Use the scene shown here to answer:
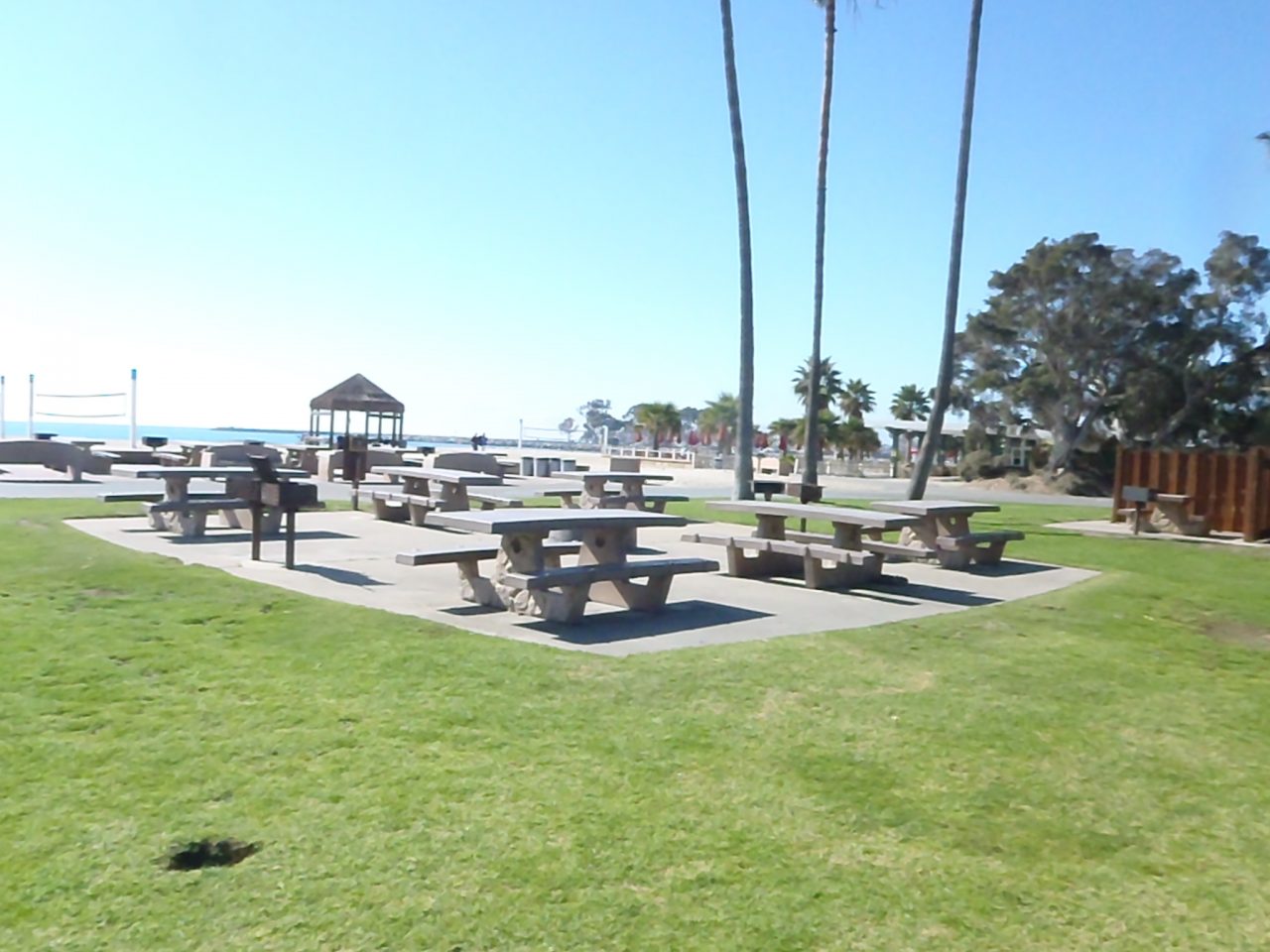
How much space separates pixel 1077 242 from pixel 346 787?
149 ft

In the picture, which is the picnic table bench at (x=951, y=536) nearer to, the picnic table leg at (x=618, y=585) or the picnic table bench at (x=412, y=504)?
the picnic table leg at (x=618, y=585)

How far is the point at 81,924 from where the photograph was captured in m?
3.01

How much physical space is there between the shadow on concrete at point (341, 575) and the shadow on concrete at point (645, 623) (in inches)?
81.0

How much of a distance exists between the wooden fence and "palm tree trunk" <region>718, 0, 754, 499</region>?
6.89 meters

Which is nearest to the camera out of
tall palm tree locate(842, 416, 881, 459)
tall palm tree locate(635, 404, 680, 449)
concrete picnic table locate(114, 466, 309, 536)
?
concrete picnic table locate(114, 466, 309, 536)

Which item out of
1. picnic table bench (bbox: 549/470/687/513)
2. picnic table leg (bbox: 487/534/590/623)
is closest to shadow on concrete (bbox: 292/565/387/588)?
picnic table leg (bbox: 487/534/590/623)

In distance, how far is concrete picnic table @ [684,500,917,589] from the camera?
9828mm

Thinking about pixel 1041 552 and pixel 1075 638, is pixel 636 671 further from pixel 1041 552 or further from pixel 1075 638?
pixel 1041 552

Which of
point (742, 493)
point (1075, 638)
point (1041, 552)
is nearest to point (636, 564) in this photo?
point (1075, 638)

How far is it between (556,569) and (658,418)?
2802 inches

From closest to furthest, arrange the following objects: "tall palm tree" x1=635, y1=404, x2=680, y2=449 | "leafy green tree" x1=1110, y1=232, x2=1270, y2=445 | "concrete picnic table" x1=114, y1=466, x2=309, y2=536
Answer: "concrete picnic table" x1=114, y1=466, x2=309, y2=536 < "leafy green tree" x1=1110, y1=232, x2=1270, y2=445 < "tall palm tree" x1=635, y1=404, x2=680, y2=449

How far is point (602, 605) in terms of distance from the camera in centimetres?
845

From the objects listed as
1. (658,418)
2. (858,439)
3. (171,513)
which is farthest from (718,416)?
(171,513)

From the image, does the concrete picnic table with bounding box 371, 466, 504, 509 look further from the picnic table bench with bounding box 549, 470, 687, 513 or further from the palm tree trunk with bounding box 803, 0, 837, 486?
the palm tree trunk with bounding box 803, 0, 837, 486
